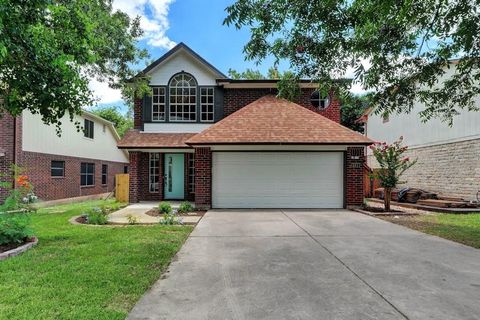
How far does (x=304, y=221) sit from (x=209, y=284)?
19.9 ft

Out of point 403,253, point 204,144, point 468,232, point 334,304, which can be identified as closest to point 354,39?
point 403,253

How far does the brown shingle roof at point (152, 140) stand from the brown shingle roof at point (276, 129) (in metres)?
2.08

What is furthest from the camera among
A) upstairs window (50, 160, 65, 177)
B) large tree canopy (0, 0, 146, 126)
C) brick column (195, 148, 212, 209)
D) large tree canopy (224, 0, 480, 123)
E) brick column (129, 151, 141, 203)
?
upstairs window (50, 160, 65, 177)

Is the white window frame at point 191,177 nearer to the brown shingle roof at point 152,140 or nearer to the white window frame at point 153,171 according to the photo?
the brown shingle roof at point 152,140

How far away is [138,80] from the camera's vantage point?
595 inches

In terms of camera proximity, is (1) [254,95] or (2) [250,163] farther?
(1) [254,95]

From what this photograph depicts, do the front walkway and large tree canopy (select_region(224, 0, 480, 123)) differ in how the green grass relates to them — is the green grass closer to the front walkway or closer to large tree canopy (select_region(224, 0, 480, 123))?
the front walkway

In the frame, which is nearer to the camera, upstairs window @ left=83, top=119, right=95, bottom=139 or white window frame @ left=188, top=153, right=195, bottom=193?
white window frame @ left=188, top=153, right=195, bottom=193

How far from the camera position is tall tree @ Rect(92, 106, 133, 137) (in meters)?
43.6

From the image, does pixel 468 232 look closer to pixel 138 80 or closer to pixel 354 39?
pixel 354 39

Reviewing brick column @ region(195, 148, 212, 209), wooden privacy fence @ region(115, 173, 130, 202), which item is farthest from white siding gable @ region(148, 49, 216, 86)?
wooden privacy fence @ region(115, 173, 130, 202)

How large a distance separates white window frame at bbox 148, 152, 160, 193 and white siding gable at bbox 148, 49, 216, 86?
3.51 meters

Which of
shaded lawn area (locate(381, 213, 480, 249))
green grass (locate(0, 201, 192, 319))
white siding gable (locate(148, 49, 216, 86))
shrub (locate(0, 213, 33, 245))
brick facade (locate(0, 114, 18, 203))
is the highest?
white siding gable (locate(148, 49, 216, 86))

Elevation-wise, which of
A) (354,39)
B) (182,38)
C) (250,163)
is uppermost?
(182,38)
